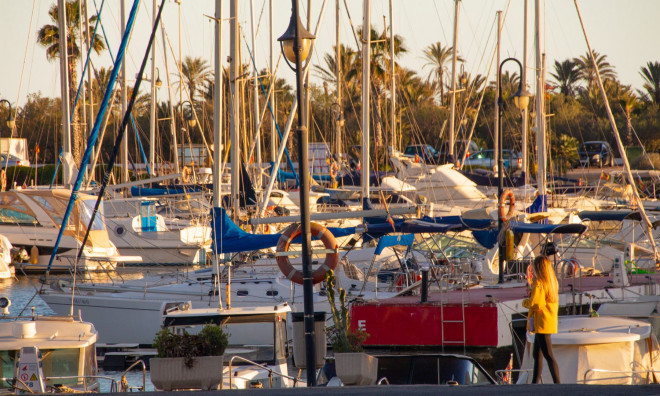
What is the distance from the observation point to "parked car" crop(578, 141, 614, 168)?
198 feet

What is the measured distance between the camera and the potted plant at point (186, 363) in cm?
979

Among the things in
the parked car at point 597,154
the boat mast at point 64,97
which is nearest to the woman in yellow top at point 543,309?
the boat mast at point 64,97

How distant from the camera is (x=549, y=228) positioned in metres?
19.6

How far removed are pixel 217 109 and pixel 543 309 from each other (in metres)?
11.5

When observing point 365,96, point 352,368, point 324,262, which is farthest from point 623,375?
point 365,96

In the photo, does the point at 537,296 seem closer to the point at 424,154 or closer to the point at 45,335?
the point at 45,335

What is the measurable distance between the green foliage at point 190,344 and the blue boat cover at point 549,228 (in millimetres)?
11031

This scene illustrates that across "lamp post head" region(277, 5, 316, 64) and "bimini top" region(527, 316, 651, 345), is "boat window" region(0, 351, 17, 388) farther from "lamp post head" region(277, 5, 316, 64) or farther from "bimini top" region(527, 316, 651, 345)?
"bimini top" region(527, 316, 651, 345)

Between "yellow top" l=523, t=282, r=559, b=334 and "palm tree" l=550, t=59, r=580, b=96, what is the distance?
65859mm

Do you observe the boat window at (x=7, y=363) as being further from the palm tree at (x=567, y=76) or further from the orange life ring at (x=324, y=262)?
the palm tree at (x=567, y=76)

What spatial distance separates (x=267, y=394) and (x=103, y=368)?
393 inches

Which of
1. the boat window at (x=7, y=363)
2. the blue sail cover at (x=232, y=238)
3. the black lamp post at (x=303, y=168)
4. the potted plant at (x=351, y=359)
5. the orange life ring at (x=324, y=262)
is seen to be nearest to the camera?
the potted plant at (x=351, y=359)

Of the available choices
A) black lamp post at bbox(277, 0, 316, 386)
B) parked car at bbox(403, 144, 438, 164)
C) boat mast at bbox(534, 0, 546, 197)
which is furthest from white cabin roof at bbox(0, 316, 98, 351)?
parked car at bbox(403, 144, 438, 164)

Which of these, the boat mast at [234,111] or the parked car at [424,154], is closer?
the boat mast at [234,111]
